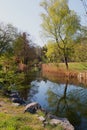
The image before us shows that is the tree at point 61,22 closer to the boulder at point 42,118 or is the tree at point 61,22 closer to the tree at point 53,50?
the tree at point 53,50

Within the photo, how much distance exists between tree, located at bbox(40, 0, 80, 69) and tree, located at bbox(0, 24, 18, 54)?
29.6 ft

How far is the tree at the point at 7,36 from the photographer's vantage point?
44719 mm

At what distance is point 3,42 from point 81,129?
35.9m

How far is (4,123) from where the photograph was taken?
8.77m

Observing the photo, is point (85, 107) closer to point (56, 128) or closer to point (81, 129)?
point (81, 129)

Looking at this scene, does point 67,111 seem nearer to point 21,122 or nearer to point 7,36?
point 21,122

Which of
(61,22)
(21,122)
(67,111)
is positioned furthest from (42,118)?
(61,22)

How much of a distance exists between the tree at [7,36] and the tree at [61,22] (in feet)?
29.6

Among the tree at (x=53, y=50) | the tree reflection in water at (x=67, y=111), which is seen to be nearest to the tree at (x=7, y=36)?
the tree at (x=53, y=50)

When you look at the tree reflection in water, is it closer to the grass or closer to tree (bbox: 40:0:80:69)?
the grass

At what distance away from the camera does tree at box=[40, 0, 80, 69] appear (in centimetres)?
3800

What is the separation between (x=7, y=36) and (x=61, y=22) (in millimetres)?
12046

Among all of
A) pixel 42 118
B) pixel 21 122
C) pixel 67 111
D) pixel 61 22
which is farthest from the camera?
pixel 61 22

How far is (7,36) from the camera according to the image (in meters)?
45.7
